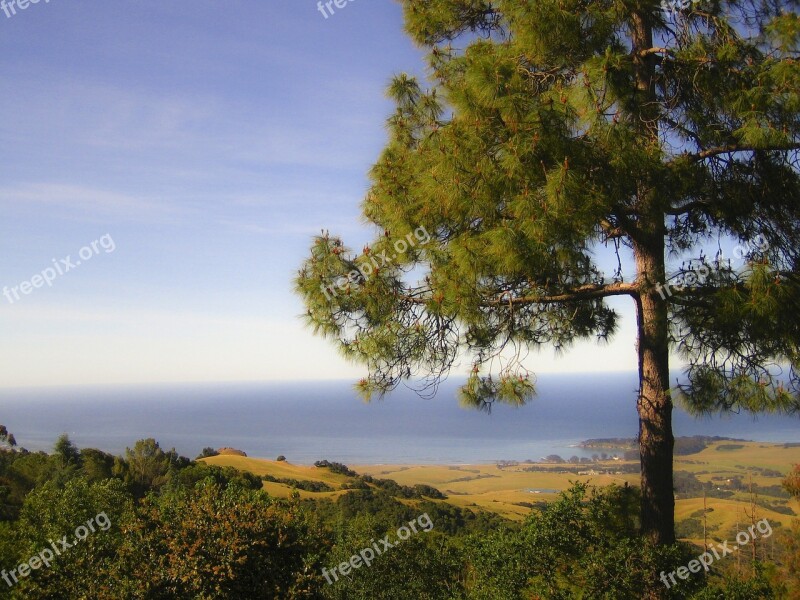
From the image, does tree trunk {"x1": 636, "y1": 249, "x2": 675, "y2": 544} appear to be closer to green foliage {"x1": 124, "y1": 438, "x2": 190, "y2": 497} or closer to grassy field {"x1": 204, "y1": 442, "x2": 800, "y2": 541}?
grassy field {"x1": 204, "y1": 442, "x2": 800, "y2": 541}

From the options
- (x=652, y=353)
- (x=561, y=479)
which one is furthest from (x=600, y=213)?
(x=561, y=479)

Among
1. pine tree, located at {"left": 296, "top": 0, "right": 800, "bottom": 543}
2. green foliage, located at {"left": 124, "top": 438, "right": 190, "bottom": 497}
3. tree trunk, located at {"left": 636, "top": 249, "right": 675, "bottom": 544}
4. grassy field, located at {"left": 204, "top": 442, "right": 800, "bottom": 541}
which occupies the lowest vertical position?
grassy field, located at {"left": 204, "top": 442, "right": 800, "bottom": 541}

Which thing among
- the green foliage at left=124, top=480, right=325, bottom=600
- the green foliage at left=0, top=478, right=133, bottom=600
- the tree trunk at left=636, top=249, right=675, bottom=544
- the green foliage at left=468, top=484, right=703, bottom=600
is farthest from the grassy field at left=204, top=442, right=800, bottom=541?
the green foliage at left=124, top=480, right=325, bottom=600

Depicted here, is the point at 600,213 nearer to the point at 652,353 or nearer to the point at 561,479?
the point at 652,353

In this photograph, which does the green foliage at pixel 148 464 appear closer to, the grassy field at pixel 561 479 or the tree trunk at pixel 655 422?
the grassy field at pixel 561 479

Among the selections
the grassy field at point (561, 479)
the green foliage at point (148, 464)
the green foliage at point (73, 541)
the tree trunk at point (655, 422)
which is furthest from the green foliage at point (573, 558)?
the green foliage at point (148, 464)

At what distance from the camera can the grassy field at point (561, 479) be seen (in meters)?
22.8

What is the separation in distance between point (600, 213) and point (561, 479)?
113 ft

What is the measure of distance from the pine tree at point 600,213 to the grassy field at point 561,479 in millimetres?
14107

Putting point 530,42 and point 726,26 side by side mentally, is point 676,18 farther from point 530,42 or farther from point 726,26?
point 530,42

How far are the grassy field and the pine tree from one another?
14.1 metres

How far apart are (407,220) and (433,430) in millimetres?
102952

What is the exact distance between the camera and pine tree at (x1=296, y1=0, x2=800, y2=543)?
571 cm

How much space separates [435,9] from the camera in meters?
7.67
